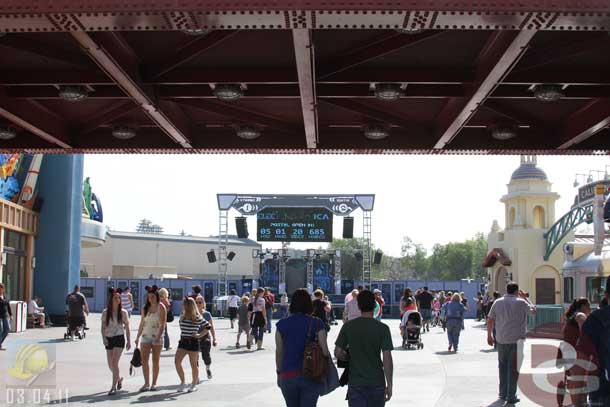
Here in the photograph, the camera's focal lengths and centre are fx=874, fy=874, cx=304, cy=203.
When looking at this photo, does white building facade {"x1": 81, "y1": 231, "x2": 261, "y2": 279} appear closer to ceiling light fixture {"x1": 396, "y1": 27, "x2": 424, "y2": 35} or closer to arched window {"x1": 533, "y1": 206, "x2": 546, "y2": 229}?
arched window {"x1": 533, "y1": 206, "x2": 546, "y2": 229}

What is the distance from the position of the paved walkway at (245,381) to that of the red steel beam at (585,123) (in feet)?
12.9

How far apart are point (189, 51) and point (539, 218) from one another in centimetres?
4515

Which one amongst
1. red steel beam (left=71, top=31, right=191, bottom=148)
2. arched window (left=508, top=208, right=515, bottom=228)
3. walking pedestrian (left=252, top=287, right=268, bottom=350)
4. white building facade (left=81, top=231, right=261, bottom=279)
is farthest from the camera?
white building facade (left=81, top=231, right=261, bottom=279)

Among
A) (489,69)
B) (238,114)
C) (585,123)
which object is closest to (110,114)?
(238,114)

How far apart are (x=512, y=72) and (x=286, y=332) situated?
12.2ft

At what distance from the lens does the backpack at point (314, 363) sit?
8008 mm

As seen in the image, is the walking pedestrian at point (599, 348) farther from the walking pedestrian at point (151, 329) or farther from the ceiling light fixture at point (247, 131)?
the walking pedestrian at point (151, 329)

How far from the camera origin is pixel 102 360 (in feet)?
63.4

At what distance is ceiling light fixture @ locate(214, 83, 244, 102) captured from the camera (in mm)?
9820

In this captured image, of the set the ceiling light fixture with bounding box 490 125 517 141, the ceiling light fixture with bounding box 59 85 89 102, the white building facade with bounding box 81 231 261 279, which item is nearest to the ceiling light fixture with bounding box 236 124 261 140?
the ceiling light fixture with bounding box 59 85 89 102

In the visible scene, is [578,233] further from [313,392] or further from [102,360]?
[313,392]

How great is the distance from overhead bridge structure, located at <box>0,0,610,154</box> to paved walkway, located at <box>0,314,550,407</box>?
3.75 meters

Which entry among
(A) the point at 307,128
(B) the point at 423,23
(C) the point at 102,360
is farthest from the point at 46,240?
(B) the point at 423,23

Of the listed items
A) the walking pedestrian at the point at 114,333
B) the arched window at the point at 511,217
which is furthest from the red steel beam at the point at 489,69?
the arched window at the point at 511,217
